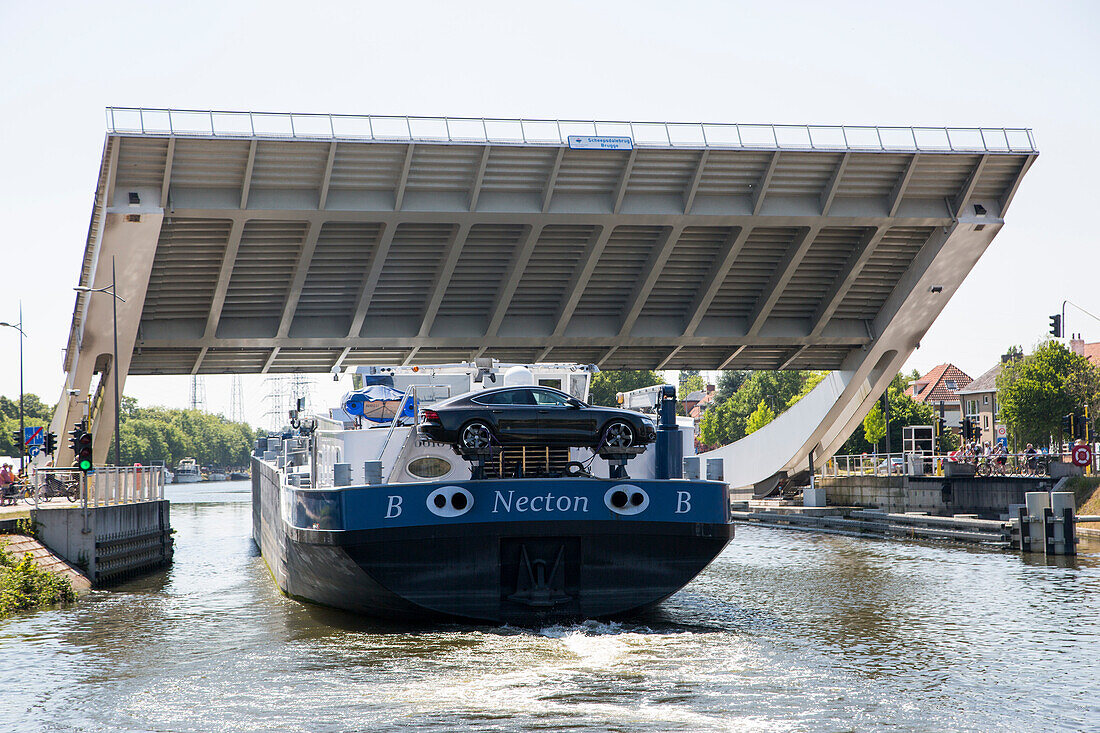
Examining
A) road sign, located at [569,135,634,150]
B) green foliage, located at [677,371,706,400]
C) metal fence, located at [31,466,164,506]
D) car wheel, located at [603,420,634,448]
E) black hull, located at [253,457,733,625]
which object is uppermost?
road sign, located at [569,135,634,150]

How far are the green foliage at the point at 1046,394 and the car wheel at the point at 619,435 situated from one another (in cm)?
4664

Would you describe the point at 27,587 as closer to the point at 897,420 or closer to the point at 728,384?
the point at 897,420

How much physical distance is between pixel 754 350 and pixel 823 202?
10332 mm

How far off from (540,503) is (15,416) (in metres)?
123

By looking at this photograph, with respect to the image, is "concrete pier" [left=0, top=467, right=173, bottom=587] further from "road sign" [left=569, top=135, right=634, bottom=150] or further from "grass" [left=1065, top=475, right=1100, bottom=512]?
"grass" [left=1065, top=475, right=1100, bottom=512]

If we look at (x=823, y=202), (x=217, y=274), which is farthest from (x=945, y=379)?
(x=217, y=274)

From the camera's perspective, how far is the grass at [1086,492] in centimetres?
3444

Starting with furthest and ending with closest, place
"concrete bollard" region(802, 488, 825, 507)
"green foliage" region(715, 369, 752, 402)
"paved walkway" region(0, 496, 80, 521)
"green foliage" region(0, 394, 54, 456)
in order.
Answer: "green foliage" region(715, 369, 752, 402) < "green foliage" region(0, 394, 54, 456) < "concrete bollard" region(802, 488, 825, 507) < "paved walkway" region(0, 496, 80, 521)

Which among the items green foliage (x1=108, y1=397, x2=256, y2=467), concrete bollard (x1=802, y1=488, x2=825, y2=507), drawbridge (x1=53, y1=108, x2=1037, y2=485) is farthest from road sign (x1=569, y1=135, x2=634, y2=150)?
green foliage (x1=108, y1=397, x2=256, y2=467)

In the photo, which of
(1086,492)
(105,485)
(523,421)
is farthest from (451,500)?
(1086,492)

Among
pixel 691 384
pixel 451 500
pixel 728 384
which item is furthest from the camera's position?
pixel 691 384

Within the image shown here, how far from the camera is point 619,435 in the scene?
16.7m

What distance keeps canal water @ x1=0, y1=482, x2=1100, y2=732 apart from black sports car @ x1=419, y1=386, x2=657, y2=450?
9.40 ft

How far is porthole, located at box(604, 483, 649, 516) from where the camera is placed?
54.6 feet
